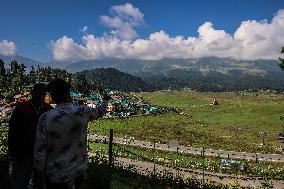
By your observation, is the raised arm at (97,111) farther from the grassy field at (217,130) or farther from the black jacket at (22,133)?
the grassy field at (217,130)

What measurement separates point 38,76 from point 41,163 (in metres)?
175

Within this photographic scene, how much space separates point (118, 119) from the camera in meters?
98.6

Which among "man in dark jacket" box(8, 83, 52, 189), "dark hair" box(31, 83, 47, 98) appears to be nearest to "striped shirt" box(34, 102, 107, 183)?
"man in dark jacket" box(8, 83, 52, 189)

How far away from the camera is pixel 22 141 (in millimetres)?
6539

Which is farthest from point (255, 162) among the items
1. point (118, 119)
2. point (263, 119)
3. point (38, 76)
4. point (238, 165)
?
point (38, 76)

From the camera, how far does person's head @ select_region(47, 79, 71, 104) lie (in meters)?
5.40

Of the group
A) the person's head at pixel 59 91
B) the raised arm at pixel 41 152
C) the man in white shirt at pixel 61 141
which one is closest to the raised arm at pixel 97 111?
the man in white shirt at pixel 61 141

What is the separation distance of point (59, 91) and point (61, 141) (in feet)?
2.28

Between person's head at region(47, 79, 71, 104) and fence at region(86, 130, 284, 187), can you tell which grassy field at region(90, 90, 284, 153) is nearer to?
fence at region(86, 130, 284, 187)

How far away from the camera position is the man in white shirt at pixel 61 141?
16.8 ft

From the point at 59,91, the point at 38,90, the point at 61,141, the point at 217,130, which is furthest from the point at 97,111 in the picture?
the point at 217,130

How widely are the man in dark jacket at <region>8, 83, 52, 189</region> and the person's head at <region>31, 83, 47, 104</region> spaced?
171mm

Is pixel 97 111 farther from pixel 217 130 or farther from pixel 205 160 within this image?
pixel 217 130

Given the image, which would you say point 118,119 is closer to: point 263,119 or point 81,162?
point 263,119
